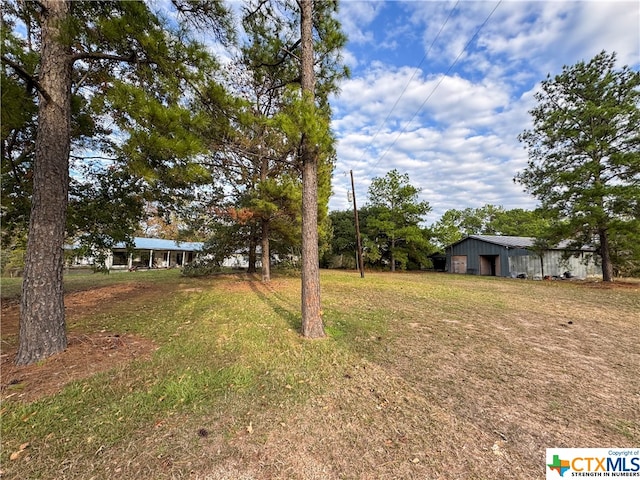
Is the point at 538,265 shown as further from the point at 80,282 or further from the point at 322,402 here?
the point at 80,282

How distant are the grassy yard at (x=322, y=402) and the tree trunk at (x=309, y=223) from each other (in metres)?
0.37

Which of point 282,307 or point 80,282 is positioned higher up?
point 80,282

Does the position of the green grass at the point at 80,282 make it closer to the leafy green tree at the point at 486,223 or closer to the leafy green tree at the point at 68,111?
the leafy green tree at the point at 68,111

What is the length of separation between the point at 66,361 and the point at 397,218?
21896 mm

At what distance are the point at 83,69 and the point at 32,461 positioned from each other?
5888 mm

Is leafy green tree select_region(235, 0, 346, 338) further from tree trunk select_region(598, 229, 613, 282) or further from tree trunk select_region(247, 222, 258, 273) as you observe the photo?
tree trunk select_region(598, 229, 613, 282)

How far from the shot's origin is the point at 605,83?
39.1 feet

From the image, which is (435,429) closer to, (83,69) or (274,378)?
(274,378)

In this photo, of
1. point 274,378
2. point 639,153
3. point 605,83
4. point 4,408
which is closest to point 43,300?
point 4,408

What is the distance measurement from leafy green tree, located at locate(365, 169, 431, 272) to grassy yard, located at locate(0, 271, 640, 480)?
17.2 metres

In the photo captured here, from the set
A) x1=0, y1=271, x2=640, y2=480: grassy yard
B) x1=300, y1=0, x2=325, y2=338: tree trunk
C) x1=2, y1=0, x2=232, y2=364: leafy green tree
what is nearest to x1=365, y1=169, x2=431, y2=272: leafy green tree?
x1=0, y1=271, x2=640, y2=480: grassy yard

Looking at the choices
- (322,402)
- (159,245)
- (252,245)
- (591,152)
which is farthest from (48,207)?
(159,245)

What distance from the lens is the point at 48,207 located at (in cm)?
337

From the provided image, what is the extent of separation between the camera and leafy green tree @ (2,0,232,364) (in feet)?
10.8
